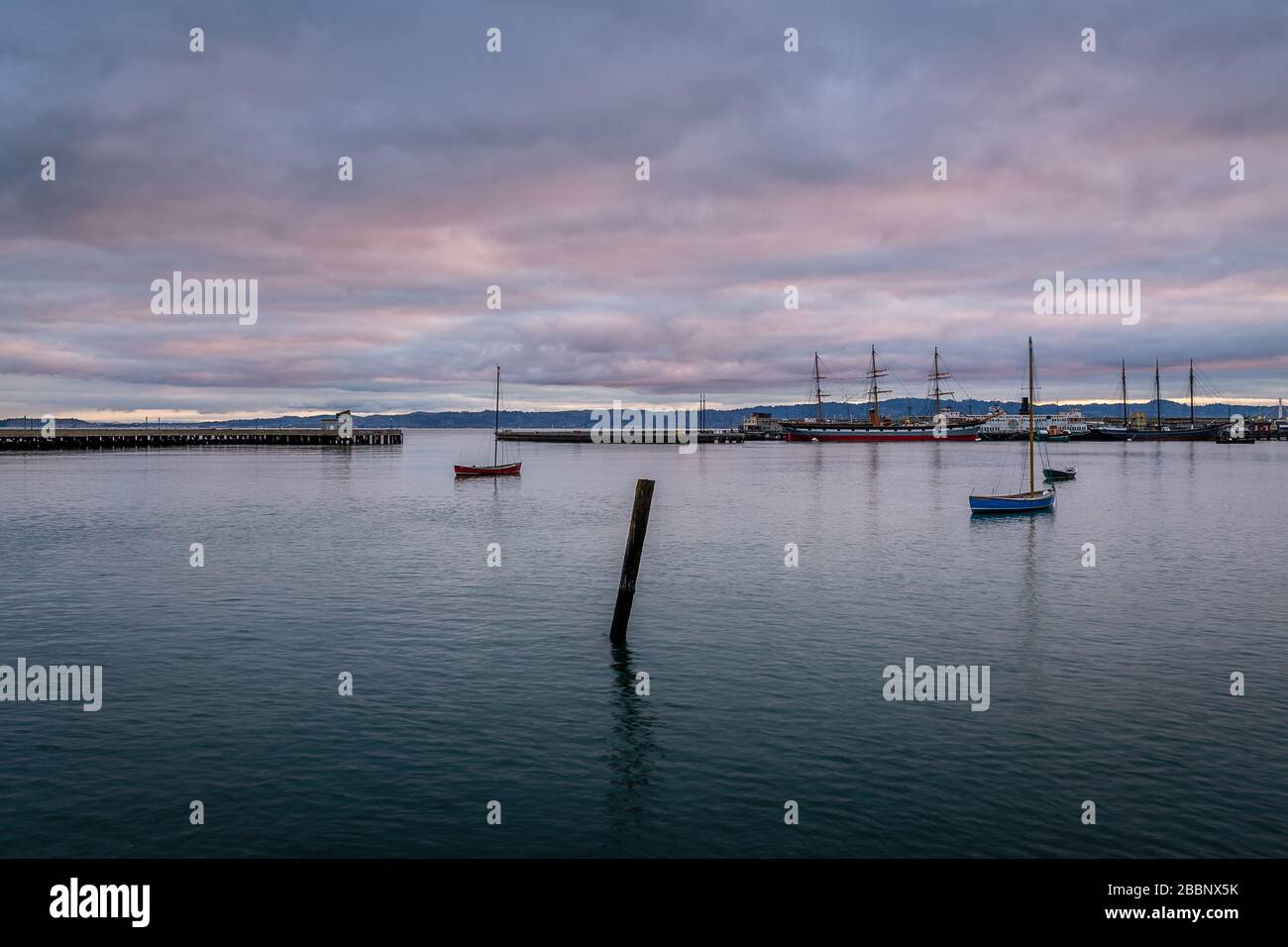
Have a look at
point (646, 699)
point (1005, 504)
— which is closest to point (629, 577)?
point (646, 699)

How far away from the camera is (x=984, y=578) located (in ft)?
134

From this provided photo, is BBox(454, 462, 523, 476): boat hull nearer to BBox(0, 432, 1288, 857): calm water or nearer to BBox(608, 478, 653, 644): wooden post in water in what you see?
BBox(0, 432, 1288, 857): calm water

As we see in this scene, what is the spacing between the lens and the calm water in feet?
50.1

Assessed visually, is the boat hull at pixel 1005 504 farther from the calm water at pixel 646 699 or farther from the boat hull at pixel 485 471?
the boat hull at pixel 485 471

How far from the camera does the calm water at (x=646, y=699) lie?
1527 cm

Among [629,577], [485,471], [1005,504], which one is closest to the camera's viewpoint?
[629,577]

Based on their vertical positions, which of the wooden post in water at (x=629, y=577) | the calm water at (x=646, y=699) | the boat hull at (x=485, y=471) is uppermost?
the boat hull at (x=485, y=471)

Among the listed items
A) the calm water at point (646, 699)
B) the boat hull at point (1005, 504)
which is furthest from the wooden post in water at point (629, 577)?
the boat hull at point (1005, 504)

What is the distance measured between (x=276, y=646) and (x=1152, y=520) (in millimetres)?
61622

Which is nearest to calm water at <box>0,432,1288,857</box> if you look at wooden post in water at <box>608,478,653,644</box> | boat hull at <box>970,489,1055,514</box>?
wooden post in water at <box>608,478,653,644</box>

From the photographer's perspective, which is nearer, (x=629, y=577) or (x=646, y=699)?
(x=646, y=699)

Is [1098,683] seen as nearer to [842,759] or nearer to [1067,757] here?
[1067,757]

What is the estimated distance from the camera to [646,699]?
22562 millimetres

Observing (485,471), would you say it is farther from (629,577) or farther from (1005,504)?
(629,577)
